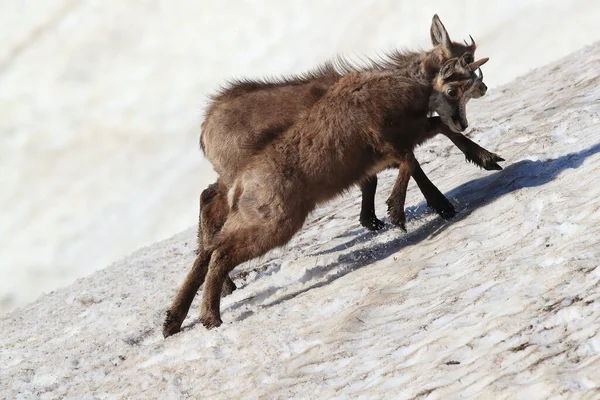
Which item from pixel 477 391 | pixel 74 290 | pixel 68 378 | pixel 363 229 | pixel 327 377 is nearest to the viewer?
pixel 477 391

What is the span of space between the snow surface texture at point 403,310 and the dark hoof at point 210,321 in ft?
0.21

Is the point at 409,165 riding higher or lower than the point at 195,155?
lower

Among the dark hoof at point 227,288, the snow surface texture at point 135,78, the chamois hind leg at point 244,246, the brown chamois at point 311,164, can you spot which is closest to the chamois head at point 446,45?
the brown chamois at point 311,164

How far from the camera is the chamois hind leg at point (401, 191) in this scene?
29.0 ft

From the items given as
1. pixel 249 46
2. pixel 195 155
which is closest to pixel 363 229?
pixel 195 155

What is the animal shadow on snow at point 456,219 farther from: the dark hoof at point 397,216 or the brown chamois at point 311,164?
the brown chamois at point 311,164

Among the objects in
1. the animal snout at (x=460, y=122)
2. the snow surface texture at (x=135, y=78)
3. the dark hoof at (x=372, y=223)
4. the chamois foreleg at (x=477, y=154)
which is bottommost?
the dark hoof at (x=372, y=223)

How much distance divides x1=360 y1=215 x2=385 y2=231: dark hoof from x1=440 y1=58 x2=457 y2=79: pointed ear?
1732 mm

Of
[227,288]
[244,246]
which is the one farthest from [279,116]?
[227,288]

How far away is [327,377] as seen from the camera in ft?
21.4

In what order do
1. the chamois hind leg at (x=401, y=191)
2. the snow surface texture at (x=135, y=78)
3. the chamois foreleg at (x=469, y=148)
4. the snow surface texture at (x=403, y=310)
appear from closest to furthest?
the snow surface texture at (x=403, y=310) < the chamois hind leg at (x=401, y=191) < the chamois foreleg at (x=469, y=148) < the snow surface texture at (x=135, y=78)

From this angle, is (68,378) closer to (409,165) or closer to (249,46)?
(409,165)

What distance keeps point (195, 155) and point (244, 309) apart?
1737 cm

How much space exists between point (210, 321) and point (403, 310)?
1867mm
